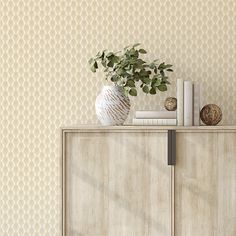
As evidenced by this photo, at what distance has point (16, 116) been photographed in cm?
321

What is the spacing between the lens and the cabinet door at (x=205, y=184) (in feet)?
8.94

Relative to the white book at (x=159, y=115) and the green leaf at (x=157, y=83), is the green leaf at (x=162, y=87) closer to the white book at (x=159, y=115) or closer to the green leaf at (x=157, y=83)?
the green leaf at (x=157, y=83)

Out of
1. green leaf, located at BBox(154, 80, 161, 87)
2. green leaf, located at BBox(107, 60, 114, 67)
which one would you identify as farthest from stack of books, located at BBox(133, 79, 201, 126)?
green leaf, located at BBox(107, 60, 114, 67)

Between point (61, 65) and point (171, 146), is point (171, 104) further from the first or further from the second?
point (61, 65)

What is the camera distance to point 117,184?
2.76m

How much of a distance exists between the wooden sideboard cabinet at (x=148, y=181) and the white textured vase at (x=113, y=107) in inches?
3.5

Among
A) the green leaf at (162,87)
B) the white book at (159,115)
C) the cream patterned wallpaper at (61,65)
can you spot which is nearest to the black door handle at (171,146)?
the white book at (159,115)

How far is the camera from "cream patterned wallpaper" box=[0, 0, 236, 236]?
3143mm

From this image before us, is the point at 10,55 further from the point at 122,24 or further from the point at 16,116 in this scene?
the point at 122,24

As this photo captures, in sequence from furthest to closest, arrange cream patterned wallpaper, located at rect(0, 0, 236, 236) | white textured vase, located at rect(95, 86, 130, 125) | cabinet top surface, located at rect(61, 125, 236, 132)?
cream patterned wallpaper, located at rect(0, 0, 236, 236) → white textured vase, located at rect(95, 86, 130, 125) → cabinet top surface, located at rect(61, 125, 236, 132)

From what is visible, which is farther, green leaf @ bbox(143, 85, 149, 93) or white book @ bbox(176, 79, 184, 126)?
green leaf @ bbox(143, 85, 149, 93)

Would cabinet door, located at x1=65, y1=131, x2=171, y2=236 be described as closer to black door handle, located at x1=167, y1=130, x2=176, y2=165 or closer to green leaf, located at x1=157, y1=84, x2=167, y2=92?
black door handle, located at x1=167, y1=130, x2=176, y2=165

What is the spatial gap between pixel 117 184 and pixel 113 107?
14.5 inches

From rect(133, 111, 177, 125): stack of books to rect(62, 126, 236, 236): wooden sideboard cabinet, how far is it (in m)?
0.08
